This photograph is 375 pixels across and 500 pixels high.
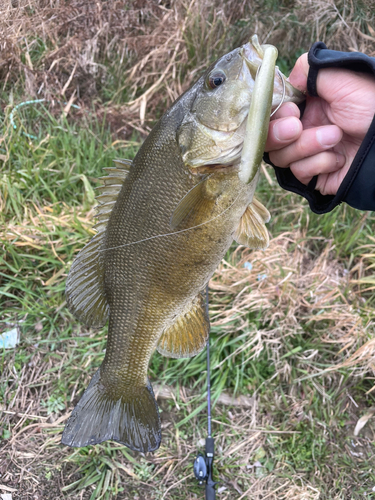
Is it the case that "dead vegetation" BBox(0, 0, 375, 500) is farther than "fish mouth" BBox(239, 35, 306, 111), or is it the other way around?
"dead vegetation" BBox(0, 0, 375, 500)

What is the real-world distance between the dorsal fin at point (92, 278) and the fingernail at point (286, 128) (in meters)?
0.76

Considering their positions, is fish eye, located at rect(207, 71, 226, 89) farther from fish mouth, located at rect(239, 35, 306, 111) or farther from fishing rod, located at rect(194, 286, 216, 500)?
fishing rod, located at rect(194, 286, 216, 500)

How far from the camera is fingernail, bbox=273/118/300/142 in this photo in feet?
4.74

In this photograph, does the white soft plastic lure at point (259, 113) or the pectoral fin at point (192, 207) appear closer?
the white soft plastic lure at point (259, 113)

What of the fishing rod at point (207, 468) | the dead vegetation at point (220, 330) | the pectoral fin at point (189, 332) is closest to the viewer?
the pectoral fin at point (189, 332)

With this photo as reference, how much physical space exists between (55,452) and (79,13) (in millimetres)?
4080

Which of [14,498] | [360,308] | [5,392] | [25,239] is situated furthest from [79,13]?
[14,498]

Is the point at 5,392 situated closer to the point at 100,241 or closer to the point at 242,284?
the point at 100,241

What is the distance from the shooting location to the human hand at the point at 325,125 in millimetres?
1504

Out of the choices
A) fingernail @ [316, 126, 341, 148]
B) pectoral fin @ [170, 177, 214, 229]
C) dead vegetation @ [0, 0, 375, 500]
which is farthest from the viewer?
dead vegetation @ [0, 0, 375, 500]

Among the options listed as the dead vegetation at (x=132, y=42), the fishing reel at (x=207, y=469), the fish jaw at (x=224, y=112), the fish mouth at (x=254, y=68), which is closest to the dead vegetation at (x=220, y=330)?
the dead vegetation at (x=132, y=42)

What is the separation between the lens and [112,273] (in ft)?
5.42

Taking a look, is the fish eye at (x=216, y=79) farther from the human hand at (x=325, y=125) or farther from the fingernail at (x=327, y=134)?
the fingernail at (x=327, y=134)

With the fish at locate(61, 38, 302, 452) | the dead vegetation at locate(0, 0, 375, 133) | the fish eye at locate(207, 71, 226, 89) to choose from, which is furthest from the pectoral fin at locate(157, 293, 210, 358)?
the dead vegetation at locate(0, 0, 375, 133)
